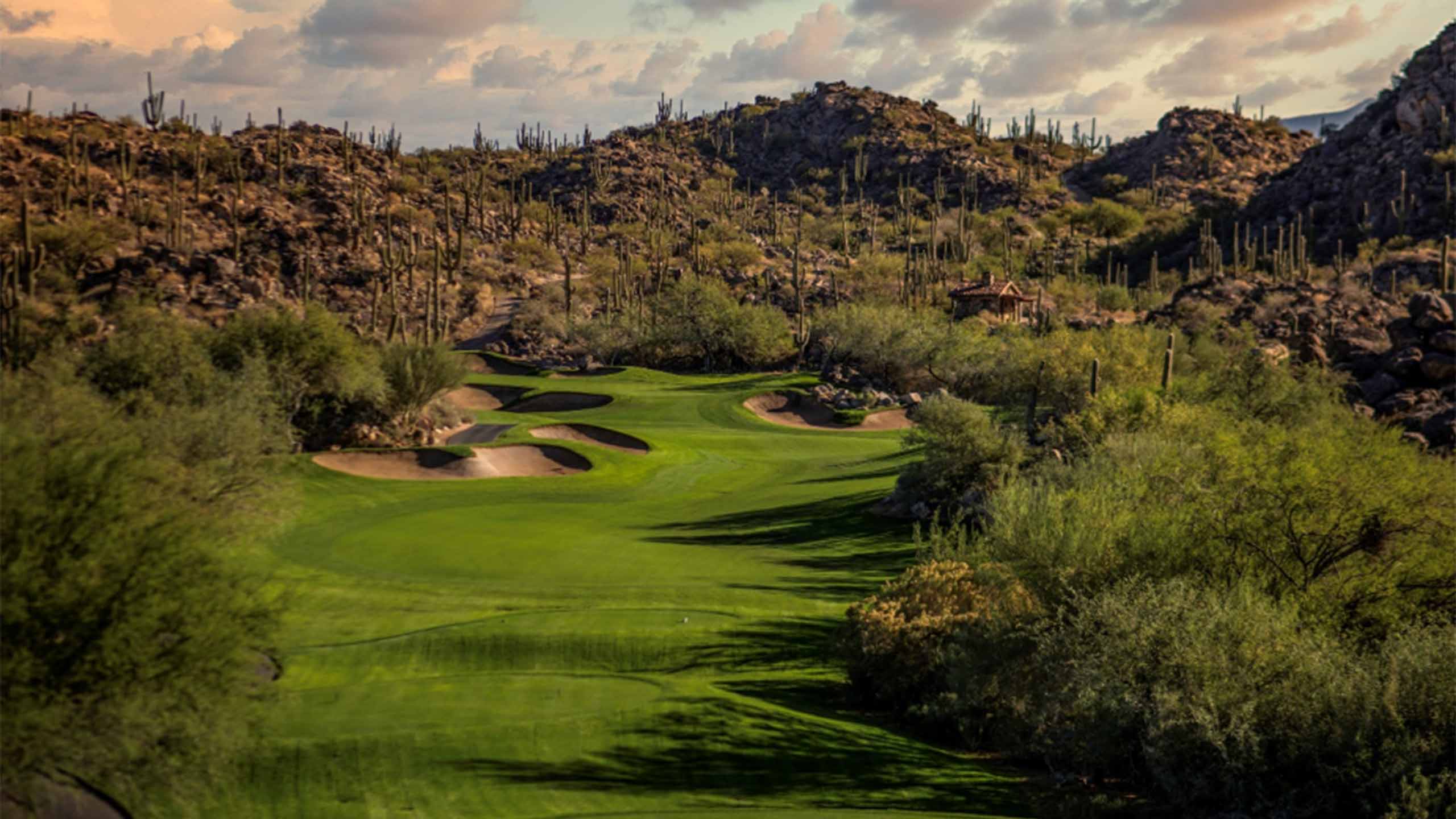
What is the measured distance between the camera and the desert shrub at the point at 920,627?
23.2 metres

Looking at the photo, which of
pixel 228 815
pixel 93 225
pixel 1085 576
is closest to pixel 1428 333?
pixel 1085 576

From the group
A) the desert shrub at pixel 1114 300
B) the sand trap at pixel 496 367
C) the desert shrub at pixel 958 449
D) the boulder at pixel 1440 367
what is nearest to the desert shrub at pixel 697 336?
the sand trap at pixel 496 367

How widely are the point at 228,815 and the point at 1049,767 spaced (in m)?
13.2

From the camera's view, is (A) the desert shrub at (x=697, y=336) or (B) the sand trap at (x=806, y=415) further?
(A) the desert shrub at (x=697, y=336)

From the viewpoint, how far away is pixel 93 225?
88.6 m

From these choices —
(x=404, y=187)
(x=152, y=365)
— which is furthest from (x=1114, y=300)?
(x=152, y=365)

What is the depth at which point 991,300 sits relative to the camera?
95938 mm

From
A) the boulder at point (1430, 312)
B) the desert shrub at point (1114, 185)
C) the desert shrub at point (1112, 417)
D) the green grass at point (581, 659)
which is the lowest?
the green grass at point (581, 659)

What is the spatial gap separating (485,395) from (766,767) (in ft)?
190

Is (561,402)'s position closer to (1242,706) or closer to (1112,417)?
(1112,417)

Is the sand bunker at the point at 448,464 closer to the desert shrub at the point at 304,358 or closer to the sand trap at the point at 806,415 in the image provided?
the desert shrub at the point at 304,358

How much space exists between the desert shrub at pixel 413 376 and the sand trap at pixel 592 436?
5.26m

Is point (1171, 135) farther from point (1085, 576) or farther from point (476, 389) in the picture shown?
point (1085, 576)

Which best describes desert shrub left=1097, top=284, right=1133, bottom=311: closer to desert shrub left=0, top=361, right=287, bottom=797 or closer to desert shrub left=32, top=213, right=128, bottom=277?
desert shrub left=32, top=213, right=128, bottom=277
